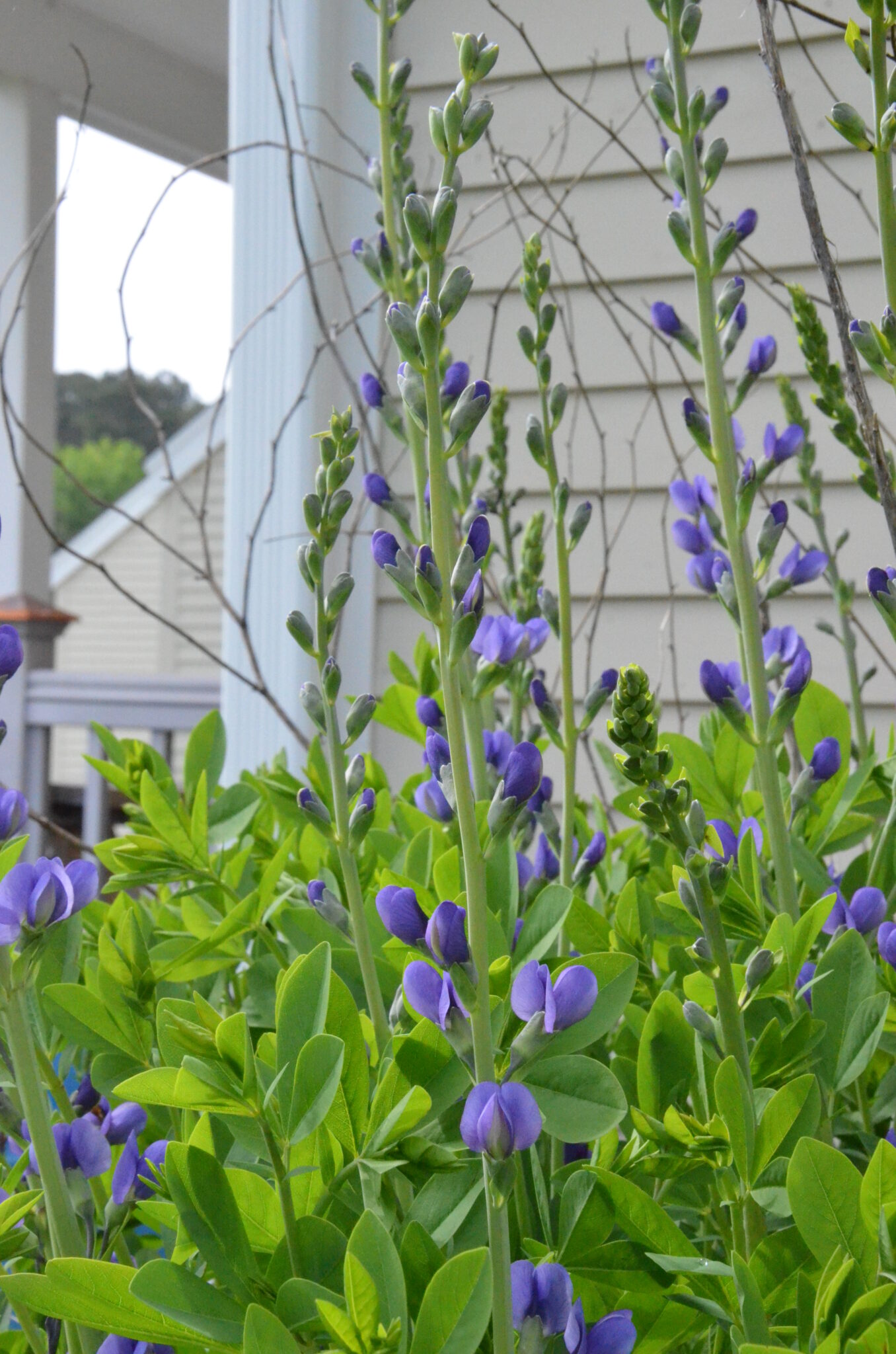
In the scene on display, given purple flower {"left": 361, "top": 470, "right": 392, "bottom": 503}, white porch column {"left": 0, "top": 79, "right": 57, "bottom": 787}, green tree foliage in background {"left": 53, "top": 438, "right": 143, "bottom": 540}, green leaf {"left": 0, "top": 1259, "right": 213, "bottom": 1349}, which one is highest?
green tree foliage in background {"left": 53, "top": 438, "right": 143, "bottom": 540}

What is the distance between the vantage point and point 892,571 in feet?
1.72

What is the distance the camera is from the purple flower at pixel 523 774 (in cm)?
43

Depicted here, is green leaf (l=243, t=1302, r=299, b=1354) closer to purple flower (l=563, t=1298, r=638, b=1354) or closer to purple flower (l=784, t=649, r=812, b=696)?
purple flower (l=563, t=1298, r=638, b=1354)

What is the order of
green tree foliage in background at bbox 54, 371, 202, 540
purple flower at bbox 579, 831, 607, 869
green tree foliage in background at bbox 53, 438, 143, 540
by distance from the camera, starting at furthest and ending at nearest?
green tree foliage in background at bbox 53, 438, 143, 540 < green tree foliage in background at bbox 54, 371, 202, 540 < purple flower at bbox 579, 831, 607, 869

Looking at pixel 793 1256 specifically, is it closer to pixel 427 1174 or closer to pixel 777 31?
pixel 427 1174

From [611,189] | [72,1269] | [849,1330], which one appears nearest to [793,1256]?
[849,1330]

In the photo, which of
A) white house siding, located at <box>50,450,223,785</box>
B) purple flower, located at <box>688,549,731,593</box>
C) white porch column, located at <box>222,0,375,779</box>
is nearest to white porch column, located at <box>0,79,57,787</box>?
white porch column, located at <box>222,0,375,779</box>

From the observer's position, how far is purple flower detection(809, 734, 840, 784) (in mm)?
672

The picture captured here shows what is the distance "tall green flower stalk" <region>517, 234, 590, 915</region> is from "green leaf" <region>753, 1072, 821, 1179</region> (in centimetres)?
22

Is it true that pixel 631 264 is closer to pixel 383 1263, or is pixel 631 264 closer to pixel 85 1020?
pixel 85 1020

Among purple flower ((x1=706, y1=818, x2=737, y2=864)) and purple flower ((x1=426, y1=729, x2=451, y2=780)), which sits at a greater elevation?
purple flower ((x1=426, y1=729, x2=451, y2=780))

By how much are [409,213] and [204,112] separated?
175 inches

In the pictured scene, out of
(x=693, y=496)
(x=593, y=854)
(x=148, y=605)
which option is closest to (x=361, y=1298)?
(x=593, y=854)

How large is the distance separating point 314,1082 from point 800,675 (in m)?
0.35
